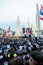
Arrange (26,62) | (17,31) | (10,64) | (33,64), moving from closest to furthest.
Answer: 1. (33,64)
2. (26,62)
3. (10,64)
4. (17,31)

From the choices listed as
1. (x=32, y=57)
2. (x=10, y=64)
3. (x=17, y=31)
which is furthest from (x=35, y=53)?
(x=17, y=31)

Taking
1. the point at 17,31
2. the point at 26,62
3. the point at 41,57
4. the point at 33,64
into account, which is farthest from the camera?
the point at 17,31

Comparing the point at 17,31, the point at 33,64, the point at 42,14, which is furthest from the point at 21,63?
the point at 17,31

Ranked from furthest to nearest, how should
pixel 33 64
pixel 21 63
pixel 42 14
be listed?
pixel 42 14 → pixel 21 63 → pixel 33 64

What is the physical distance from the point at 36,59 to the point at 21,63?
2.34 metres

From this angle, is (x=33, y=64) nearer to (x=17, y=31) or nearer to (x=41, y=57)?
(x=41, y=57)

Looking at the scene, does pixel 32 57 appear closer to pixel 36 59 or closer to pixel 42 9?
pixel 36 59

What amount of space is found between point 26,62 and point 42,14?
69.0ft

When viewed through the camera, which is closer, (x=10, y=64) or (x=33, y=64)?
(x=33, y=64)

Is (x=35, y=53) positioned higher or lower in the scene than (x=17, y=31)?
higher

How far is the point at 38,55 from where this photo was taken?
3012mm

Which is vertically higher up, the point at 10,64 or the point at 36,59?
the point at 36,59

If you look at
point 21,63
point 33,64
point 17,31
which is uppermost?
point 33,64

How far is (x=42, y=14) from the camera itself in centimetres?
2555
